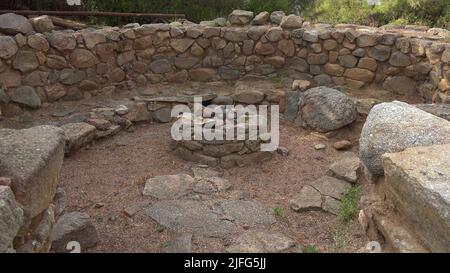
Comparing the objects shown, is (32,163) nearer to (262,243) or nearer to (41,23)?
(262,243)

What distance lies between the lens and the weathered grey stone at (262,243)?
3.58m

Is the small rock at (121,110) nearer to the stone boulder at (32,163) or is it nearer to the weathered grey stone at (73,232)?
the weathered grey stone at (73,232)

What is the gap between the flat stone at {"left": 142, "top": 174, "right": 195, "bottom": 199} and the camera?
179 inches

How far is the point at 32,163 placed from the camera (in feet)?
7.64

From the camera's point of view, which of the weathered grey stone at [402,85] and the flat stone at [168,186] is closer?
the flat stone at [168,186]

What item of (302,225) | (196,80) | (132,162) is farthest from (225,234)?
(196,80)

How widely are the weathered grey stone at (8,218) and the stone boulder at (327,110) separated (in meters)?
4.73

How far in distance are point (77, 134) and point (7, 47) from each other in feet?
5.26

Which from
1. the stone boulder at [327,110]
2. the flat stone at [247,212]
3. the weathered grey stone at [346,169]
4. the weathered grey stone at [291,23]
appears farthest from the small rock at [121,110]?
the weathered grey stone at [291,23]

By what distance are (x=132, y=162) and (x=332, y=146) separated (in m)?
2.75

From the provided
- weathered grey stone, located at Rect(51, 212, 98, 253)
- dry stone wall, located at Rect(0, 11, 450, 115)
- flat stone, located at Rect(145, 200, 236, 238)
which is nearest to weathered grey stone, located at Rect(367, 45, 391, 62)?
dry stone wall, located at Rect(0, 11, 450, 115)
